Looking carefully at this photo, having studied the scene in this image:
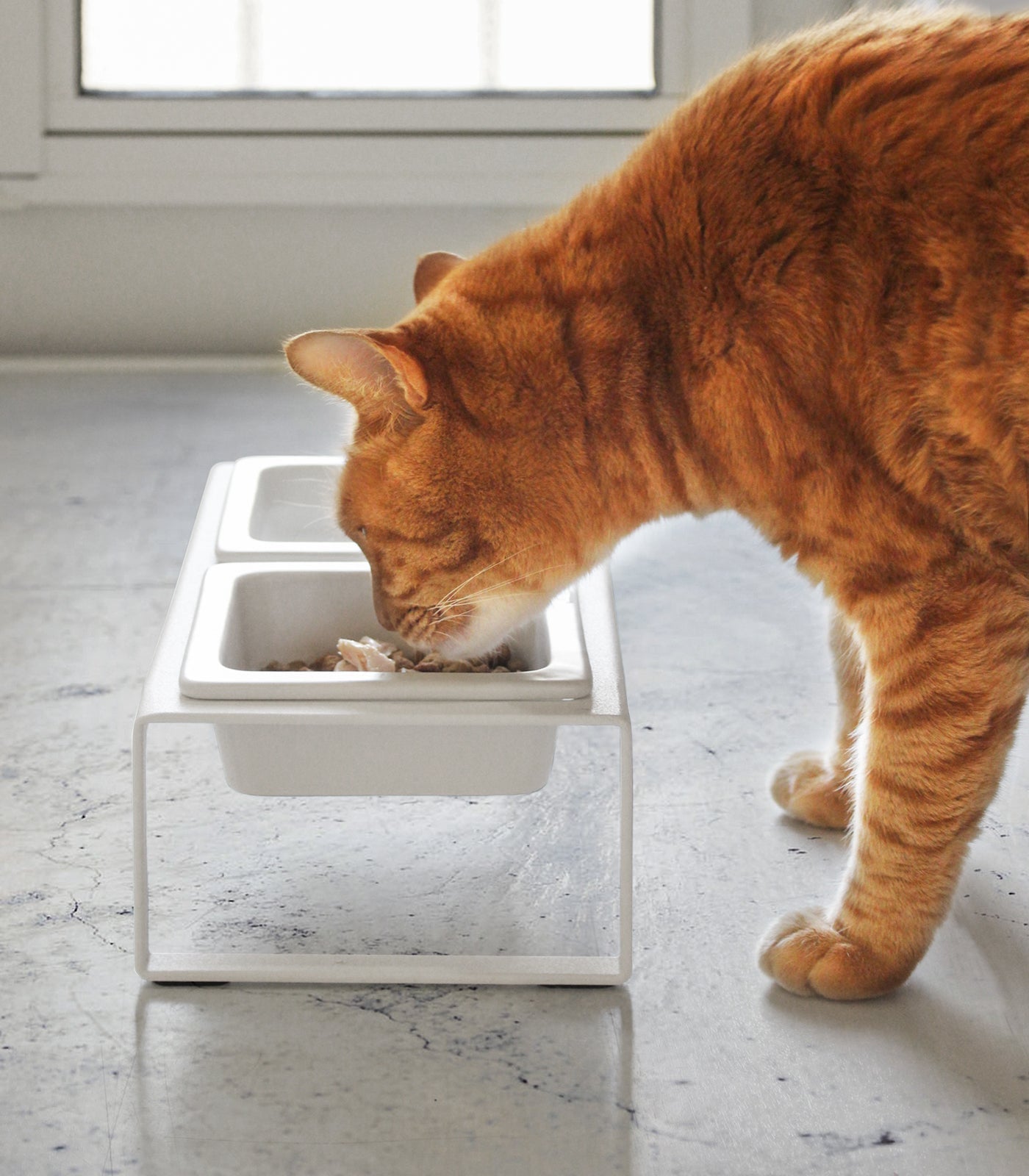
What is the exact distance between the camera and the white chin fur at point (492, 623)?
1.44 m

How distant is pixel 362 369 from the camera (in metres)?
1.34

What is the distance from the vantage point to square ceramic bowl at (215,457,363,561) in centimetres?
178

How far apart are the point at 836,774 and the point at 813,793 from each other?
1.5 inches

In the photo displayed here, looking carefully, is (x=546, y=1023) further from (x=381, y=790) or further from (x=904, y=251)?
(x=904, y=251)

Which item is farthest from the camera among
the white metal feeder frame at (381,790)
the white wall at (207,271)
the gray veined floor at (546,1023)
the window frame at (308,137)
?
the white wall at (207,271)

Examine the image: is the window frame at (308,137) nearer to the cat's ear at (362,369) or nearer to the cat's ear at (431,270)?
the cat's ear at (431,270)

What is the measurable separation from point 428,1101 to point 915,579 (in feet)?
2.02

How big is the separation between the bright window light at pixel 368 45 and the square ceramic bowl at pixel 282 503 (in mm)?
2169

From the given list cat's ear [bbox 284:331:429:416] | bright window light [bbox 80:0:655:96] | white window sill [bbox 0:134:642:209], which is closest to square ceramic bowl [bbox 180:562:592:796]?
cat's ear [bbox 284:331:429:416]

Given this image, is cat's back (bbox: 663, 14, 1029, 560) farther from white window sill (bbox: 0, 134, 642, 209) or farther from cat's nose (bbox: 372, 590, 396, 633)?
white window sill (bbox: 0, 134, 642, 209)

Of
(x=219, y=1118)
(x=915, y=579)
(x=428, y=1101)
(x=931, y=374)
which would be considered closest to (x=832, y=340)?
(x=931, y=374)

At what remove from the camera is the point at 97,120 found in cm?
368

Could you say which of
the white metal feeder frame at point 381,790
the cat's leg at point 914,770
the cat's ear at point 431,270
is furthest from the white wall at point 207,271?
the cat's leg at point 914,770

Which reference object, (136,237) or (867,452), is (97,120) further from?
(867,452)
